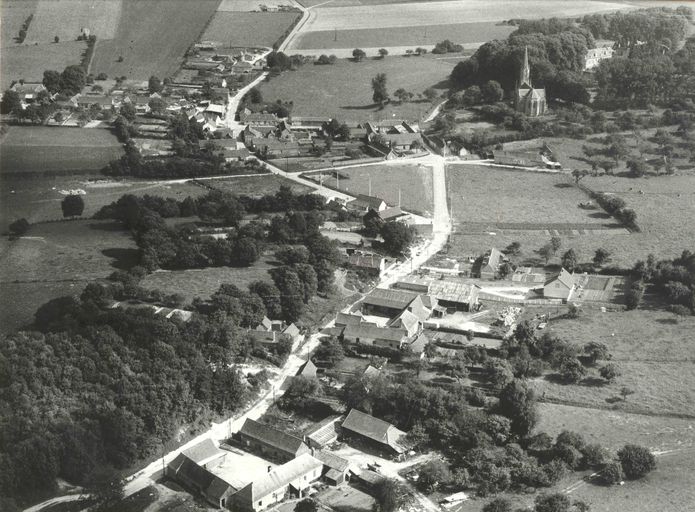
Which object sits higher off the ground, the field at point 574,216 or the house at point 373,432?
the field at point 574,216

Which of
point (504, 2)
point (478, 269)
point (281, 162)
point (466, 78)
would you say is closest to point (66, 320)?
point (478, 269)

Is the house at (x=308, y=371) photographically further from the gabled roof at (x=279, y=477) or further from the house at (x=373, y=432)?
the gabled roof at (x=279, y=477)

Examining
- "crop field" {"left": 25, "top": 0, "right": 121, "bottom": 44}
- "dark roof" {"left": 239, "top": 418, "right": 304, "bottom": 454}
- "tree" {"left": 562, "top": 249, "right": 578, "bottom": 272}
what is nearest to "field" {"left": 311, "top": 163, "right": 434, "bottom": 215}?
"tree" {"left": 562, "top": 249, "right": 578, "bottom": 272}

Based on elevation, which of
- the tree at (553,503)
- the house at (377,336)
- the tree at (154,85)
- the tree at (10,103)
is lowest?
the tree at (553,503)

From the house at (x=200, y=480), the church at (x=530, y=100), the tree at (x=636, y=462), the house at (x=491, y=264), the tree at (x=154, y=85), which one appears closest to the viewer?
the house at (x=200, y=480)

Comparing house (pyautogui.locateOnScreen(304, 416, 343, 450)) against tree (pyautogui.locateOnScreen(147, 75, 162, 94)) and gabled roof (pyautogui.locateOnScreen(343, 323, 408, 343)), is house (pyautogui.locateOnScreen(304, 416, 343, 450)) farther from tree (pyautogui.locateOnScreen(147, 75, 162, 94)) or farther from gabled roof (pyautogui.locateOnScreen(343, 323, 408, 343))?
tree (pyautogui.locateOnScreen(147, 75, 162, 94))

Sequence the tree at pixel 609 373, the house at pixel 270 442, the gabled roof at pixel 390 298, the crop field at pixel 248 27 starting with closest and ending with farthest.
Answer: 1. the house at pixel 270 442
2. the tree at pixel 609 373
3. the gabled roof at pixel 390 298
4. the crop field at pixel 248 27

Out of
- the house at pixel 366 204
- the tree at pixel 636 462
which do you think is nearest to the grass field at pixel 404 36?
the house at pixel 366 204

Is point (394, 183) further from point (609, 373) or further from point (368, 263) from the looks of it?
point (609, 373)
